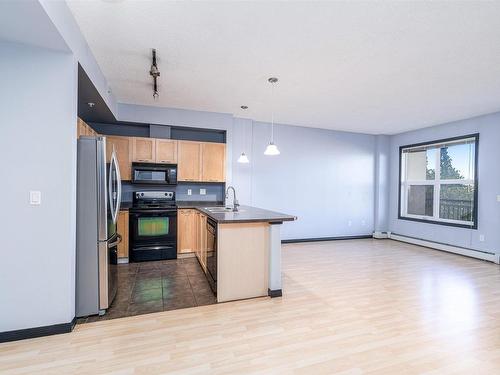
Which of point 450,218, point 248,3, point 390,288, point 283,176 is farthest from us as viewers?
point 283,176

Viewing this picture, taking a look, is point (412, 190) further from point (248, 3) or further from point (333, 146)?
point (248, 3)

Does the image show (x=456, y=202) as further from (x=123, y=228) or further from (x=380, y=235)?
(x=123, y=228)

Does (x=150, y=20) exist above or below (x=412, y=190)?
above

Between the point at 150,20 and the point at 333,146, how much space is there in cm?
504

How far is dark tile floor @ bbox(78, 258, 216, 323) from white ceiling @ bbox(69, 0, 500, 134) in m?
2.73

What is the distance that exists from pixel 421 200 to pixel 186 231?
543 centimetres

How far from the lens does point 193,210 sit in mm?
4656

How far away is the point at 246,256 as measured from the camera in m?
2.96

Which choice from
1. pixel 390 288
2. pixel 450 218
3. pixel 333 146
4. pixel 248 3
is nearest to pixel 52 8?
pixel 248 3

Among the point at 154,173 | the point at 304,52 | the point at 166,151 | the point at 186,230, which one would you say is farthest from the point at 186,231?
the point at 304,52

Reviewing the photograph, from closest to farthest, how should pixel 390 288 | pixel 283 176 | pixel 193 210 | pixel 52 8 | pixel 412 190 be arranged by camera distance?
1. pixel 52 8
2. pixel 390 288
3. pixel 193 210
4. pixel 283 176
5. pixel 412 190

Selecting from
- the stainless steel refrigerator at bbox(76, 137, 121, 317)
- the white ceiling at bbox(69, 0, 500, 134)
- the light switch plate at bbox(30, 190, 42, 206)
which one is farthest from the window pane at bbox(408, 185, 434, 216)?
the light switch plate at bbox(30, 190, 42, 206)

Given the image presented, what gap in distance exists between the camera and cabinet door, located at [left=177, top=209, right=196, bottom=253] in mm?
4586

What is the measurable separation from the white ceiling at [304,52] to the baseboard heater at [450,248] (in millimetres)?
2600
